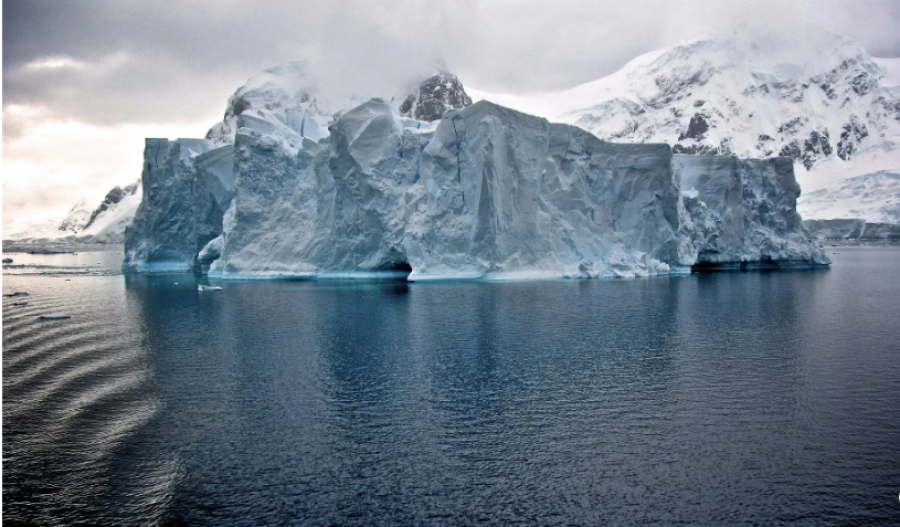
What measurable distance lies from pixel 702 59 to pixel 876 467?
117 metres

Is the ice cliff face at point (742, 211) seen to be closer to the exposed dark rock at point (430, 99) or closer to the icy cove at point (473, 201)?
the icy cove at point (473, 201)

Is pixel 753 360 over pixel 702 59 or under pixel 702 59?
under

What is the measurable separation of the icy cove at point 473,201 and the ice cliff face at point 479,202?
7 cm

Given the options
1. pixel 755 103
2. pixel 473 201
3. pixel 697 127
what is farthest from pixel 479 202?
pixel 755 103

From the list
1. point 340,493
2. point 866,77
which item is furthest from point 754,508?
point 866,77

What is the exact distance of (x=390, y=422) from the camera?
8633mm

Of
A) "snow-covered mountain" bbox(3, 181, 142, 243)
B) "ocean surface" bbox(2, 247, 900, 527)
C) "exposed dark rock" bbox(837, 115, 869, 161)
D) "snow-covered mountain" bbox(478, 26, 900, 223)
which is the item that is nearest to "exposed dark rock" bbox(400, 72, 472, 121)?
"snow-covered mountain" bbox(478, 26, 900, 223)

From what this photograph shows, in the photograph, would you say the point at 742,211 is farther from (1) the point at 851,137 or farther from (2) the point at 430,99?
(1) the point at 851,137

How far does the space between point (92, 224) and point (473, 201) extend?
134 metres

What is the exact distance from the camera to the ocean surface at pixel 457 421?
249 inches

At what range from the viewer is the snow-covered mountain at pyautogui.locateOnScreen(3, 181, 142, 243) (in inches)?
4385

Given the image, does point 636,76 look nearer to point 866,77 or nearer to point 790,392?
point 866,77

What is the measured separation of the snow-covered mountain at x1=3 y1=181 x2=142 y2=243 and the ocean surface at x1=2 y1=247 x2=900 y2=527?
7666 cm

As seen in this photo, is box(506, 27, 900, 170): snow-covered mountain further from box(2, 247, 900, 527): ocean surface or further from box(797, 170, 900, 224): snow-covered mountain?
box(2, 247, 900, 527): ocean surface
